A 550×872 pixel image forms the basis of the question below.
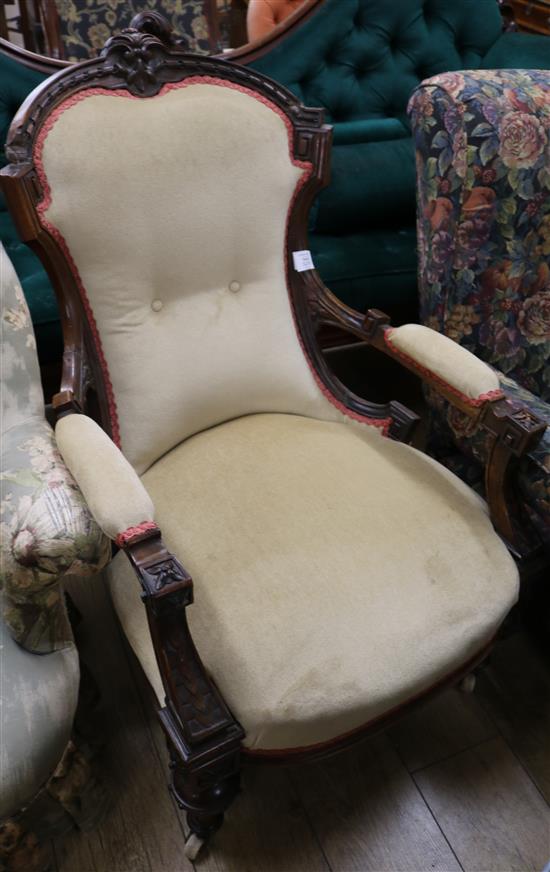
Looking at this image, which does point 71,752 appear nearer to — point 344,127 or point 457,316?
point 457,316

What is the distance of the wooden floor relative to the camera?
93 centimetres

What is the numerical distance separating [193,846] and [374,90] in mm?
1870

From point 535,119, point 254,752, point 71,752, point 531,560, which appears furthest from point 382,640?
point 535,119

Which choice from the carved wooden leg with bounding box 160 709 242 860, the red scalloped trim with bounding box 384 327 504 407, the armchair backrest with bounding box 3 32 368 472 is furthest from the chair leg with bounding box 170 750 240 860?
the red scalloped trim with bounding box 384 327 504 407

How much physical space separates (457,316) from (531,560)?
0.44m

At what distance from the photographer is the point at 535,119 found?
3.46 feet

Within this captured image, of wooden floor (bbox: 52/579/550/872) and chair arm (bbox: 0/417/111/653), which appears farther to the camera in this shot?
wooden floor (bbox: 52/579/550/872)

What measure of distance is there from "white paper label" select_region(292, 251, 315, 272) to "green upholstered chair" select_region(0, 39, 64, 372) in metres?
0.55

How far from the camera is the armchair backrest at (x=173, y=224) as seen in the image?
0.87 metres

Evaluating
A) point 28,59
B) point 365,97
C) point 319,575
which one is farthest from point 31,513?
point 365,97

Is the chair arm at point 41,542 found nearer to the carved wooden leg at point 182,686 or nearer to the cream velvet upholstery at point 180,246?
the carved wooden leg at point 182,686

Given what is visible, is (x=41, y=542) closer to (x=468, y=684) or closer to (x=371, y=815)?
(x=371, y=815)

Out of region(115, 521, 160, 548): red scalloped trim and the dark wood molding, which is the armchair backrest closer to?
region(115, 521, 160, 548): red scalloped trim

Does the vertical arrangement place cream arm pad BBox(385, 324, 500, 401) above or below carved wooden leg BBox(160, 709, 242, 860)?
above
